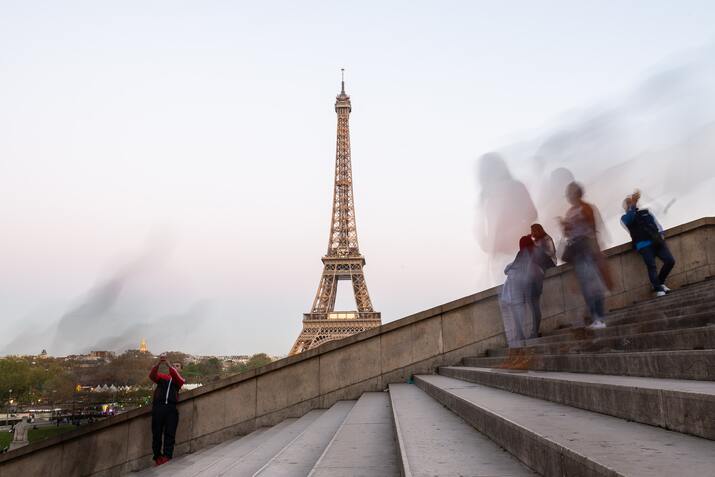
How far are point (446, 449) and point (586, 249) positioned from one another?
5219 mm

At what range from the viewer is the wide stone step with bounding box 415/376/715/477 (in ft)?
6.50

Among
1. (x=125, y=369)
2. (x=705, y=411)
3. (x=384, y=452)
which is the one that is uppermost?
(x=125, y=369)

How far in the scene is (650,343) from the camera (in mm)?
4863

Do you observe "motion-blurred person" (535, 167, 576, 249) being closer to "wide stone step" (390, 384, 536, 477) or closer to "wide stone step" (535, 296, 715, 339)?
"wide stone step" (535, 296, 715, 339)

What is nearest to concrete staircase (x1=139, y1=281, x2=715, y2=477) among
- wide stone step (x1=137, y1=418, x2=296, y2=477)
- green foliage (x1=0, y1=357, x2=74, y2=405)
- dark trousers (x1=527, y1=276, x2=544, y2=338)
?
wide stone step (x1=137, y1=418, x2=296, y2=477)

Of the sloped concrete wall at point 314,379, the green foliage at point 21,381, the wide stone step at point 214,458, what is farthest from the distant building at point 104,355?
the green foliage at point 21,381

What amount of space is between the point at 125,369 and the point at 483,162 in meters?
8.78

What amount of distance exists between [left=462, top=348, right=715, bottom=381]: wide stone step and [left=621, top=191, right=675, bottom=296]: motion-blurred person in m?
4.70

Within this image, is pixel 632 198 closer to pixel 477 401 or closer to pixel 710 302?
pixel 710 302

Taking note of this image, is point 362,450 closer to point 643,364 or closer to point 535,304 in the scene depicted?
point 643,364

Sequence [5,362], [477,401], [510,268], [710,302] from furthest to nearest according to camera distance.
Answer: [5,362] → [510,268] → [710,302] → [477,401]

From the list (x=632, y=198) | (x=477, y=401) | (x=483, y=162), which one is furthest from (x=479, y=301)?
(x=477, y=401)

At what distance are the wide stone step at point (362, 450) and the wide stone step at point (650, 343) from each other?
2273mm

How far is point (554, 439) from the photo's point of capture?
255cm
